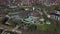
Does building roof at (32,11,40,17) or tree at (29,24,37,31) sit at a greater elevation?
building roof at (32,11,40,17)

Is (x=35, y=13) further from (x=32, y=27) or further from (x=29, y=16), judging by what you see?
(x=32, y=27)

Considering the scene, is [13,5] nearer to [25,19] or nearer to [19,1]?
[19,1]

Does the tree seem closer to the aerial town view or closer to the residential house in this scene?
the aerial town view

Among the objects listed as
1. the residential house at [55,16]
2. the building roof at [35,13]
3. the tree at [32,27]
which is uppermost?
the building roof at [35,13]

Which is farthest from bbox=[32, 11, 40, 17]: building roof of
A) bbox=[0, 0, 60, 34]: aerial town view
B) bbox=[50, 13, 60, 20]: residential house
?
bbox=[50, 13, 60, 20]: residential house

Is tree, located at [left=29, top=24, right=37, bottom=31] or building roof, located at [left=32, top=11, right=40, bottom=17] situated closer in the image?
tree, located at [left=29, top=24, right=37, bottom=31]

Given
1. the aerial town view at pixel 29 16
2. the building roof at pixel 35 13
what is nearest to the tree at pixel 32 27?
the aerial town view at pixel 29 16

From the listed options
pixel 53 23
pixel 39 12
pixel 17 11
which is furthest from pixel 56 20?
pixel 17 11

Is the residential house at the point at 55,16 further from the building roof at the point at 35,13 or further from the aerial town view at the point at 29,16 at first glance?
the building roof at the point at 35,13
